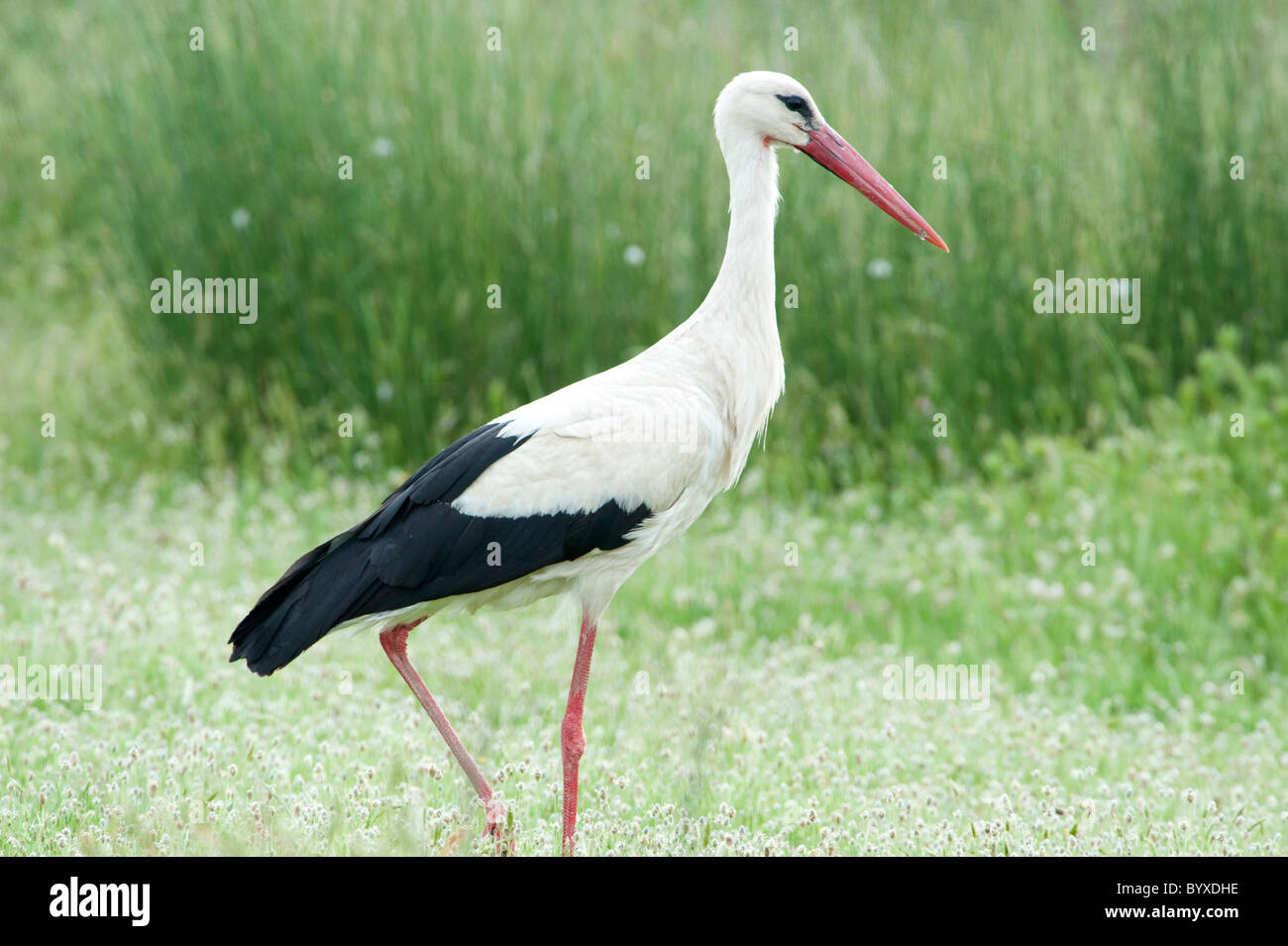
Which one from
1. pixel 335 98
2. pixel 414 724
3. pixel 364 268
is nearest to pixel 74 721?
pixel 414 724

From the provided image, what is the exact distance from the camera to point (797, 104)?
16.1 feet

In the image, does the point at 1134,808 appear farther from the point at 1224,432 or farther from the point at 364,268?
the point at 364,268

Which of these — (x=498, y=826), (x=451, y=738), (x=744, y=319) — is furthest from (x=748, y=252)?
(x=498, y=826)

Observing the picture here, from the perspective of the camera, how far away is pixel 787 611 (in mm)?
6730

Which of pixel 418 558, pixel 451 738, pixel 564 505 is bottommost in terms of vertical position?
pixel 451 738

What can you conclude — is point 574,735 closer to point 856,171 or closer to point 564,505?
point 564,505

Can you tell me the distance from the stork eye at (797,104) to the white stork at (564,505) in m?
0.29

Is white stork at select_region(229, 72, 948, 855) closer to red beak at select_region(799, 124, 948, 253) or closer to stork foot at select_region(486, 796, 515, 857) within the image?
stork foot at select_region(486, 796, 515, 857)

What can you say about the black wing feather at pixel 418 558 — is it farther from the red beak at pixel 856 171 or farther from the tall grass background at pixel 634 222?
the tall grass background at pixel 634 222

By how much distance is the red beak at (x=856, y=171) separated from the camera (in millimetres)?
4996

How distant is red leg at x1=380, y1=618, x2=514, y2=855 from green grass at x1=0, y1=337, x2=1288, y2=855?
7cm

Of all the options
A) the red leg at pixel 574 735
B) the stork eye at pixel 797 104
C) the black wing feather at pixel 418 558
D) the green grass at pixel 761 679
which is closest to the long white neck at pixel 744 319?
the stork eye at pixel 797 104

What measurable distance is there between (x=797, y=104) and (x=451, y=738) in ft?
6.86

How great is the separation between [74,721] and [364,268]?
3718 mm
